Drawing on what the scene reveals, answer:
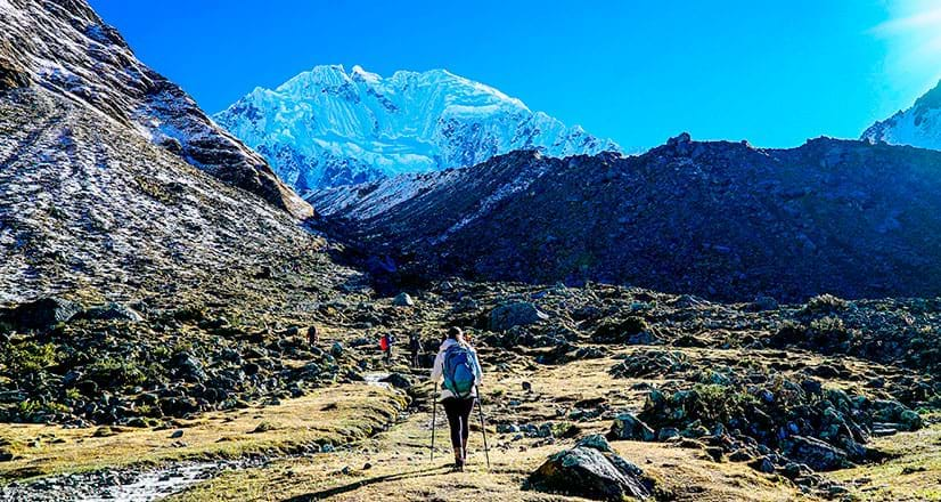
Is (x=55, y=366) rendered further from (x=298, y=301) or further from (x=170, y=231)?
(x=170, y=231)

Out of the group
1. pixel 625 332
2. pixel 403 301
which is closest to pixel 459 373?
pixel 625 332

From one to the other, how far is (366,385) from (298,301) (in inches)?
1223

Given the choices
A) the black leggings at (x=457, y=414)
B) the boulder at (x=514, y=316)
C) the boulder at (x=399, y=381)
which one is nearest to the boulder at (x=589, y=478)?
the black leggings at (x=457, y=414)

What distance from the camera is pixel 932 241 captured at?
246ft

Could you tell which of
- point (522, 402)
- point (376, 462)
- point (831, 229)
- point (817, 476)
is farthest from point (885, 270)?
point (376, 462)

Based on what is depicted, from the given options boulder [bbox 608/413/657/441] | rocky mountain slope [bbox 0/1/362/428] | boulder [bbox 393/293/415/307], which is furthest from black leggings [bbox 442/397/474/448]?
boulder [bbox 393/293/415/307]

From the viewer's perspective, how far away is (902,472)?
14086mm

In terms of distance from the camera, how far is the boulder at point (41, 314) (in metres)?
34.4

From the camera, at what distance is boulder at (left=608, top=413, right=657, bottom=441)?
58.4 ft

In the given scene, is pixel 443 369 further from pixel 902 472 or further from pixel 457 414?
pixel 902 472

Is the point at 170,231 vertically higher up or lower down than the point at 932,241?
higher up

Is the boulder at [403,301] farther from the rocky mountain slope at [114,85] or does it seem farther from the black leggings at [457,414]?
the black leggings at [457,414]

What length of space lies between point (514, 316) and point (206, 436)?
3527 cm

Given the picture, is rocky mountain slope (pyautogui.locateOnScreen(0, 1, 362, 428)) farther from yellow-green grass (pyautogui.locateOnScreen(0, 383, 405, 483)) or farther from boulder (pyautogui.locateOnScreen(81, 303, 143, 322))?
yellow-green grass (pyautogui.locateOnScreen(0, 383, 405, 483))
